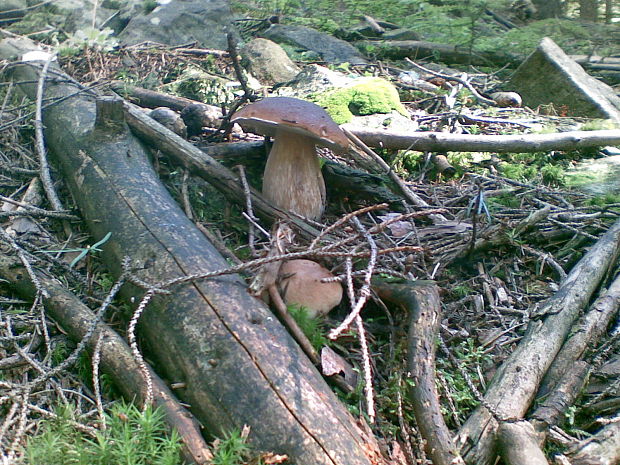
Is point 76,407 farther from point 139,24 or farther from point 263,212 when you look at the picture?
point 139,24

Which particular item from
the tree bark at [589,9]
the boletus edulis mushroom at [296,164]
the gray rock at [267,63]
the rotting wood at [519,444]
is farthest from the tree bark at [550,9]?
the rotting wood at [519,444]

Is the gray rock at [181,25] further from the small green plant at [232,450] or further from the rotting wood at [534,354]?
the small green plant at [232,450]

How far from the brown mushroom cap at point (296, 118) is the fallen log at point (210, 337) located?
0.72m

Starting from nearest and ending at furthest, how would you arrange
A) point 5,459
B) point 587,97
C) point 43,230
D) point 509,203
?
point 5,459, point 43,230, point 509,203, point 587,97

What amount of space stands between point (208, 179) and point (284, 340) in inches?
63.3

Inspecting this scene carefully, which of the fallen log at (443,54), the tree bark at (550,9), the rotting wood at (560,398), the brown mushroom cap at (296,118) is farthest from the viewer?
the tree bark at (550,9)

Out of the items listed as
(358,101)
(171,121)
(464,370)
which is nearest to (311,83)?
(358,101)

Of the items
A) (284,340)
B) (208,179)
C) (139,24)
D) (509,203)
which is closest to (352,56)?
(139,24)

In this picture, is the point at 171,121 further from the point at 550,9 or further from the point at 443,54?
the point at 550,9

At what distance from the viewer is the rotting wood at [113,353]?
69.5 inches

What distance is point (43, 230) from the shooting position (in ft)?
9.34

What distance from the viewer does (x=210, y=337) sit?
1998 millimetres

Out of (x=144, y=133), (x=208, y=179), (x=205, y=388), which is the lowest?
(x=205, y=388)

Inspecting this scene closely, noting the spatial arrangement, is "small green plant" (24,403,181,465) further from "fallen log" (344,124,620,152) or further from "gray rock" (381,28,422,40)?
"gray rock" (381,28,422,40)
